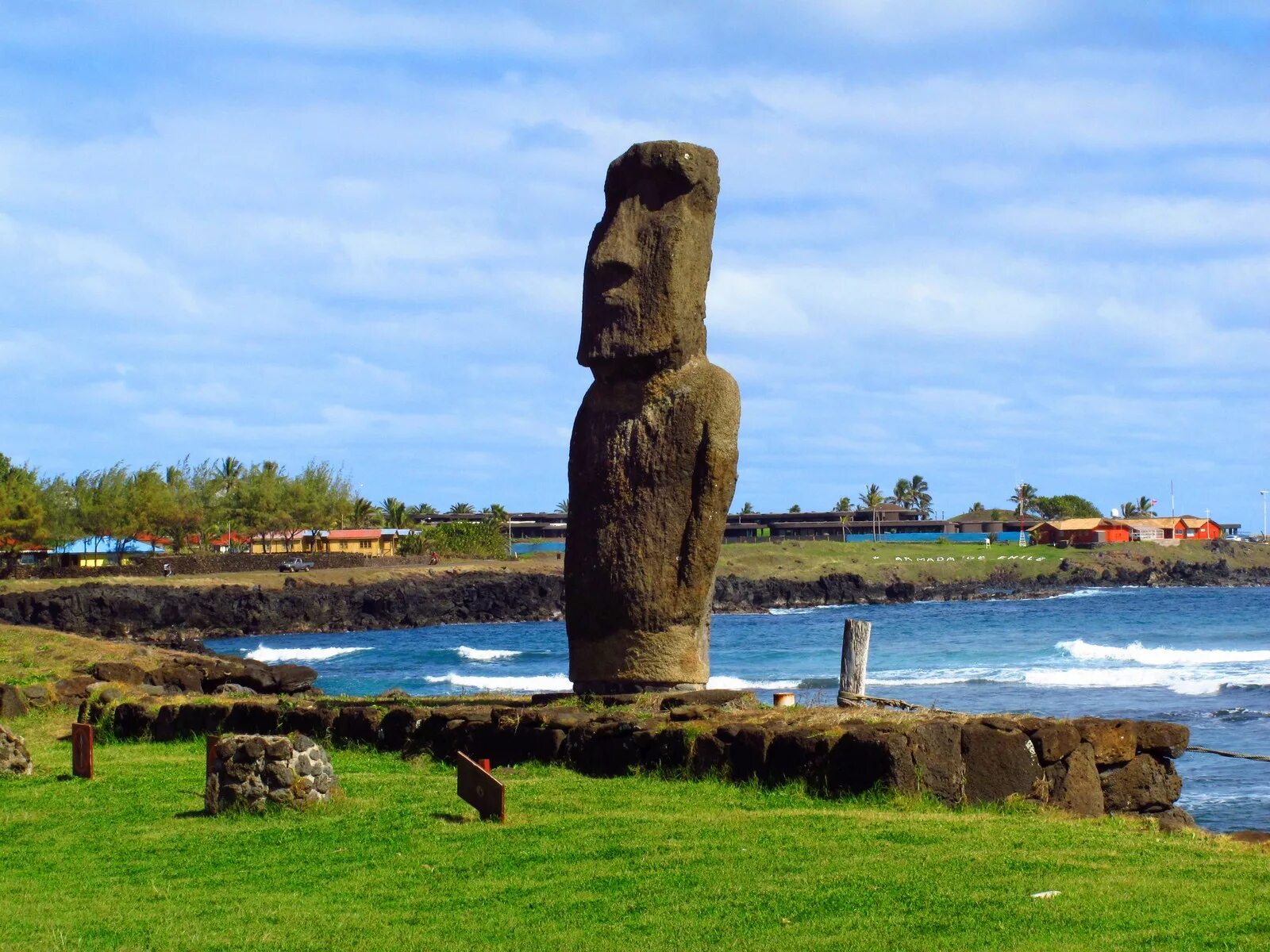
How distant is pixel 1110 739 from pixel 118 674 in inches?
479

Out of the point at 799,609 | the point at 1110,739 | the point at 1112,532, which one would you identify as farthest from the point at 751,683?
the point at 1112,532

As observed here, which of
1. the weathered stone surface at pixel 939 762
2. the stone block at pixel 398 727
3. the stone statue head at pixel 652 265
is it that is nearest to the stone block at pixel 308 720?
the stone block at pixel 398 727

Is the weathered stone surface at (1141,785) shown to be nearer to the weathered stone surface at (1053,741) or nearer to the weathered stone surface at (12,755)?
the weathered stone surface at (1053,741)

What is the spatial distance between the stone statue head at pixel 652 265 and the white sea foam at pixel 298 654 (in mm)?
36122

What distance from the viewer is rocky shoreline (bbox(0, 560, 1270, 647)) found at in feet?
191

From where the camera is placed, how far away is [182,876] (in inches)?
332

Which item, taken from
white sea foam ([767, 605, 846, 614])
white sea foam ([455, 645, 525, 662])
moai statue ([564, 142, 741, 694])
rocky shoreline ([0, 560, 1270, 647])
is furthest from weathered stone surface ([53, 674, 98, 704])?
white sea foam ([767, 605, 846, 614])

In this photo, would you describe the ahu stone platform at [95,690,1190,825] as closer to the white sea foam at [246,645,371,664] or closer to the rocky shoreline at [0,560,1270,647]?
the rocky shoreline at [0,560,1270,647]

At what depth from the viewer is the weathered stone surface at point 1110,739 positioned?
10.4 m

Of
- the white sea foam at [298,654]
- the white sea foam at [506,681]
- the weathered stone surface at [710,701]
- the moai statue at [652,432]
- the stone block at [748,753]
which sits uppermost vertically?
the moai statue at [652,432]

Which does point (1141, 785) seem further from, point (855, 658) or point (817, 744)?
point (855, 658)

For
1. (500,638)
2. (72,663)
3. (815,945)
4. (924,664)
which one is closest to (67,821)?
(815,945)

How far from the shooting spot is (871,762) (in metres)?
9.68

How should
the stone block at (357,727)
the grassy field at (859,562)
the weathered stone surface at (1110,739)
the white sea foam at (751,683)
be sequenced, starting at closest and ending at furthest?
the weathered stone surface at (1110,739), the stone block at (357,727), the white sea foam at (751,683), the grassy field at (859,562)
